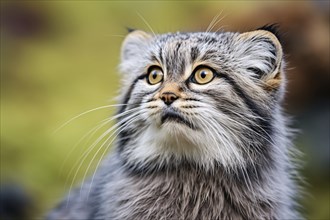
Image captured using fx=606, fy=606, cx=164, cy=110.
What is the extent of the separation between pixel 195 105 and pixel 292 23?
460 cm

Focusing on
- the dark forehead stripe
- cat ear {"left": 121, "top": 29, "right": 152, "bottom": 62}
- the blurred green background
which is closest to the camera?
the dark forehead stripe

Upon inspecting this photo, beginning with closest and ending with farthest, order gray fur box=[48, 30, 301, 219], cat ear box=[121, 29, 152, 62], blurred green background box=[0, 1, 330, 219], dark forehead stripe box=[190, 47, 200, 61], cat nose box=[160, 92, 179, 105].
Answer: cat nose box=[160, 92, 179, 105], gray fur box=[48, 30, 301, 219], dark forehead stripe box=[190, 47, 200, 61], cat ear box=[121, 29, 152, 62], blurred green background box=[0, 1, 330, 219]

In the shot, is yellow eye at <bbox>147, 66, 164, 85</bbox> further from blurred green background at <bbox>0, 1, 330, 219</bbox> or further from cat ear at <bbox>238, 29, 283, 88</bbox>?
blurred green background at <bbox>0, 1, 330, 219</bbox>

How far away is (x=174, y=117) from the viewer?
369 cm

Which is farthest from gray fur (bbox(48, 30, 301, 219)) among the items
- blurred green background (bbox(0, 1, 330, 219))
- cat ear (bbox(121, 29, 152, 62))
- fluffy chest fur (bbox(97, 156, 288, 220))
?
blurred green background (bbox(0, 1, 330, 219))

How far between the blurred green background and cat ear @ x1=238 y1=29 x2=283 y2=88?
2.69 metres

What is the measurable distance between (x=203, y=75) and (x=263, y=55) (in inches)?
18.7

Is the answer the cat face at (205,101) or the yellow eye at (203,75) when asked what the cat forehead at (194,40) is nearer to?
the cat face at (205,101)

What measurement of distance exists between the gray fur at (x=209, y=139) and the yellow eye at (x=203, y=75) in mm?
35

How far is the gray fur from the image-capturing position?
377 centimetres

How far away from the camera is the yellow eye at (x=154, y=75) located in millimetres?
4019

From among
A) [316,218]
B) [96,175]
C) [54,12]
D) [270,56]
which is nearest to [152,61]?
[270,56]

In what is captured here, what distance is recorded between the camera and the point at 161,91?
3719 millimetres

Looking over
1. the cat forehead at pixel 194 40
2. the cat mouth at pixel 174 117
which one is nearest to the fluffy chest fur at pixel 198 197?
the cat mouth at pixel 174 117
